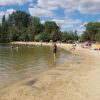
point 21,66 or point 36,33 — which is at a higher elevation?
point 36,33

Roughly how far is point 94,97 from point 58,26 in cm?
16688

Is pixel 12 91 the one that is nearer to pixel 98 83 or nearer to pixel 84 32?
pixel 98 83

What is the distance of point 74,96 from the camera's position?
45.4 ft

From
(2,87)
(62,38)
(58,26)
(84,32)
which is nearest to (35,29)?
Answer: (58,26)

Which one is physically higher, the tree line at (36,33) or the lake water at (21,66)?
the tree line at (36,33)

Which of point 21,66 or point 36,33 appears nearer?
point 21,66

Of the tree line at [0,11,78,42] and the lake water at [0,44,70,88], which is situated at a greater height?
the tree line at [0,11,78,42]

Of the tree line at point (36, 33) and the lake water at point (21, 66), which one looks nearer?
the lake water at point (21, 66)

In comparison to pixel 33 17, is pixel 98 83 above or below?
below

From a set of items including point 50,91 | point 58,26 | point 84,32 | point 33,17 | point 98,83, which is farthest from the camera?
point 33,17

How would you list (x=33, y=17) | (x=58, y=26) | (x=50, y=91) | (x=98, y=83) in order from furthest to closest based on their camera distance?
1. (x=33, y=17)
2. (x=58, y=26)
3. (x=98, y=83)
4. (x=50, y=91)

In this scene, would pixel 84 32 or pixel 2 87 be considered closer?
pixel 2 87

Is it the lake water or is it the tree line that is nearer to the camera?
the lake water

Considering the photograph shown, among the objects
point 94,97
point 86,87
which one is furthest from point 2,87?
point 94,97
